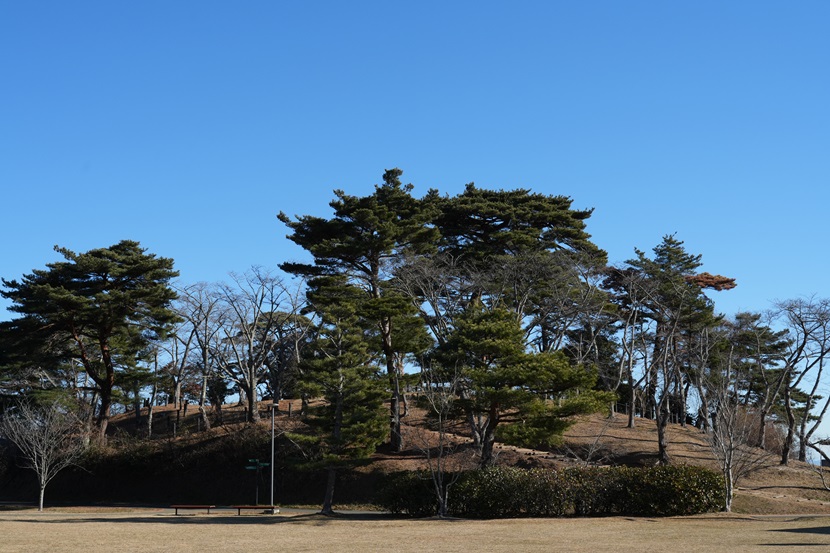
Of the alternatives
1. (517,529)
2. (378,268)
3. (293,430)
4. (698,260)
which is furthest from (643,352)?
(517,529)

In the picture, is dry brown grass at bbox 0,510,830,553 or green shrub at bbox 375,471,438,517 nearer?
dry brown grass at bbox 0,510,830,553

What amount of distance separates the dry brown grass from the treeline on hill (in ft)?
12.6

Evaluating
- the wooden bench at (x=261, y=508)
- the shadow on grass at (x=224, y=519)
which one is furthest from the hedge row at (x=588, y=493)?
the wooden bench at (x=261, y=508)

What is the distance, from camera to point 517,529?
2309cm

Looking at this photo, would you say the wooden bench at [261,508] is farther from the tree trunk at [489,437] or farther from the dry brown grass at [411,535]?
the tree trunk at [489,437]

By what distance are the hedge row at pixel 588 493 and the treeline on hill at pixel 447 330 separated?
931 mm

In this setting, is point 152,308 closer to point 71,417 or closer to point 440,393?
point 71,417

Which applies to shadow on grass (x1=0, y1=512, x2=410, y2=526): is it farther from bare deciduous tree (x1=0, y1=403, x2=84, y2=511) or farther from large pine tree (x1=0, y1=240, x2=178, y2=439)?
large pine tree (x1=0, y1=240, x2=178, y2=439)

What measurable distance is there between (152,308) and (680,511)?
2752 centimetres

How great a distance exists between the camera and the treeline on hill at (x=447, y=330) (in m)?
29.6

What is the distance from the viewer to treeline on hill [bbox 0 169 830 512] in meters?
29.6

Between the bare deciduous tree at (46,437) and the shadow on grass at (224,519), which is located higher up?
the bare deciduous tree at (46,437)

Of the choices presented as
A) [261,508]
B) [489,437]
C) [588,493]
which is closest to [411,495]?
[489,437]

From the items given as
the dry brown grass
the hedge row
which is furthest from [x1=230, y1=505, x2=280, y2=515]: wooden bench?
the hedge row
